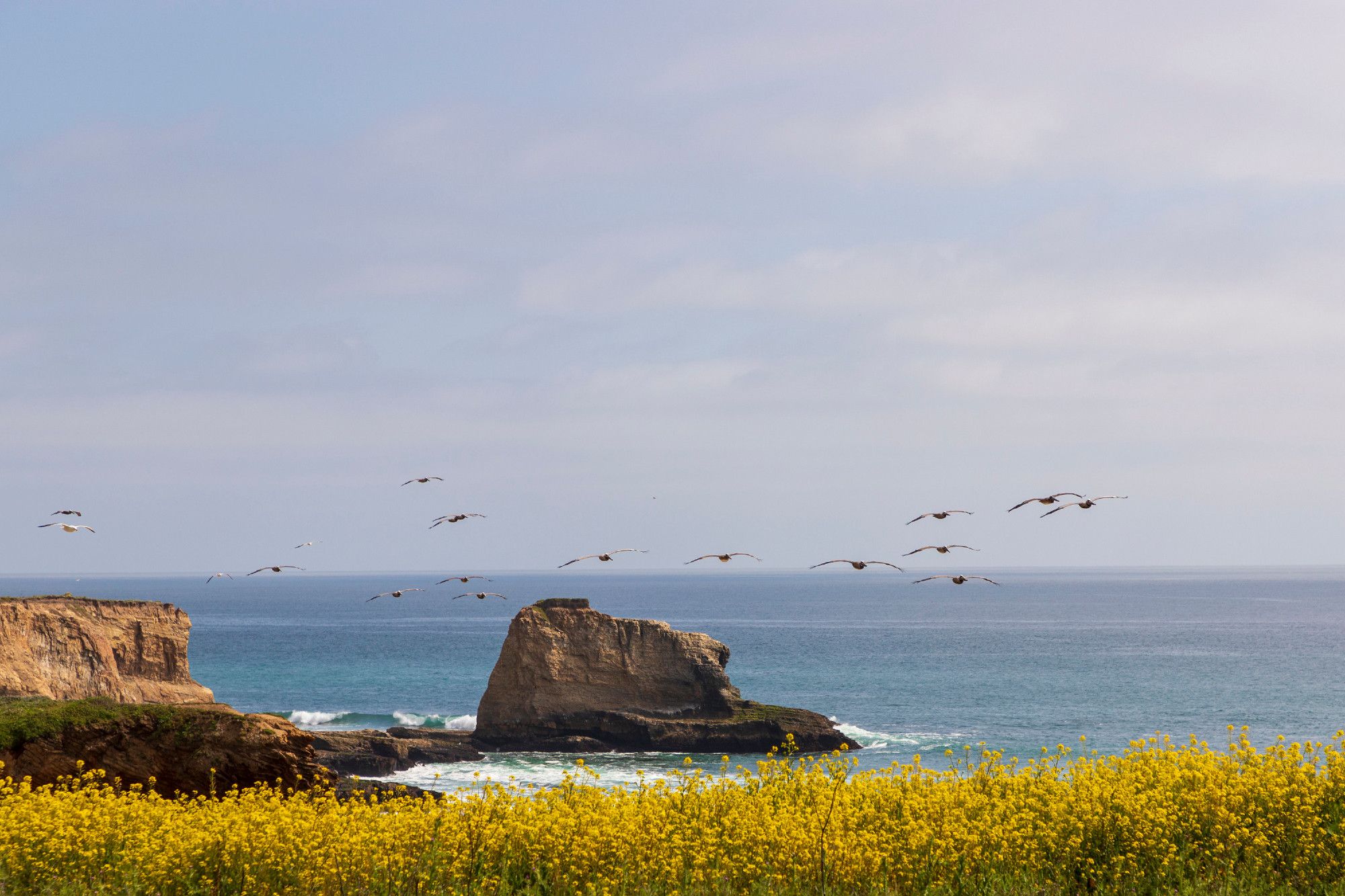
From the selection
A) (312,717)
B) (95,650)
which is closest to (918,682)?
(312,717)

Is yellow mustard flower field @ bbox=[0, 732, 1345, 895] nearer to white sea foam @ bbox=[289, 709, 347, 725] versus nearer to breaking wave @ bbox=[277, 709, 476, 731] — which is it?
breaking wave @ bbox=[277, 709, 476, 731]

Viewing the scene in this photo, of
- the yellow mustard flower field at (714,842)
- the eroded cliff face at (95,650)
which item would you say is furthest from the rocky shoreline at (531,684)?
the yellow mustard flower field at (714,842)

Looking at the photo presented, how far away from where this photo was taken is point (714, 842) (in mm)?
11672

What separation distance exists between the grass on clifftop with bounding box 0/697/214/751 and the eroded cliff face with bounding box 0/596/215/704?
32.7m

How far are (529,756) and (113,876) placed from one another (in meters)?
51.5

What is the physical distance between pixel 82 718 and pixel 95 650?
42883mm

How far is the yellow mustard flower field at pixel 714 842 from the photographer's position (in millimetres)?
11336

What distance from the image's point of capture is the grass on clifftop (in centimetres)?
1952

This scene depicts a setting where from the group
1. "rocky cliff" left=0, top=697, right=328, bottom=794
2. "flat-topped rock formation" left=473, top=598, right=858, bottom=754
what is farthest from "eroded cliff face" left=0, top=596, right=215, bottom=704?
"rocky cliff" left=0, top=697, right=328, bottom=794

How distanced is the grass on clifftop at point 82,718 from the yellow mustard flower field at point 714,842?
590 centimetres

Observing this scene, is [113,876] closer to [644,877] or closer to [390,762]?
[644,877]

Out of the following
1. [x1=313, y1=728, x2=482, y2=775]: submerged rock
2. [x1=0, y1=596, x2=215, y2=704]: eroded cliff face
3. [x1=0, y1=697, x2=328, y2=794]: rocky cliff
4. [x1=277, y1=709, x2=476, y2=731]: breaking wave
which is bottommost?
[x1=277, y1=709, x2=476, y2=731]: breaking wave

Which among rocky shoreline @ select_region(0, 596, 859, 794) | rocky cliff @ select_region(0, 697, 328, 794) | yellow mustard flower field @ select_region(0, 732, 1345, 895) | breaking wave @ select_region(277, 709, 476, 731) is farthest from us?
breaking wave @ select_region(277, 709, 476, 731)

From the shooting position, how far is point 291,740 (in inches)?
811
